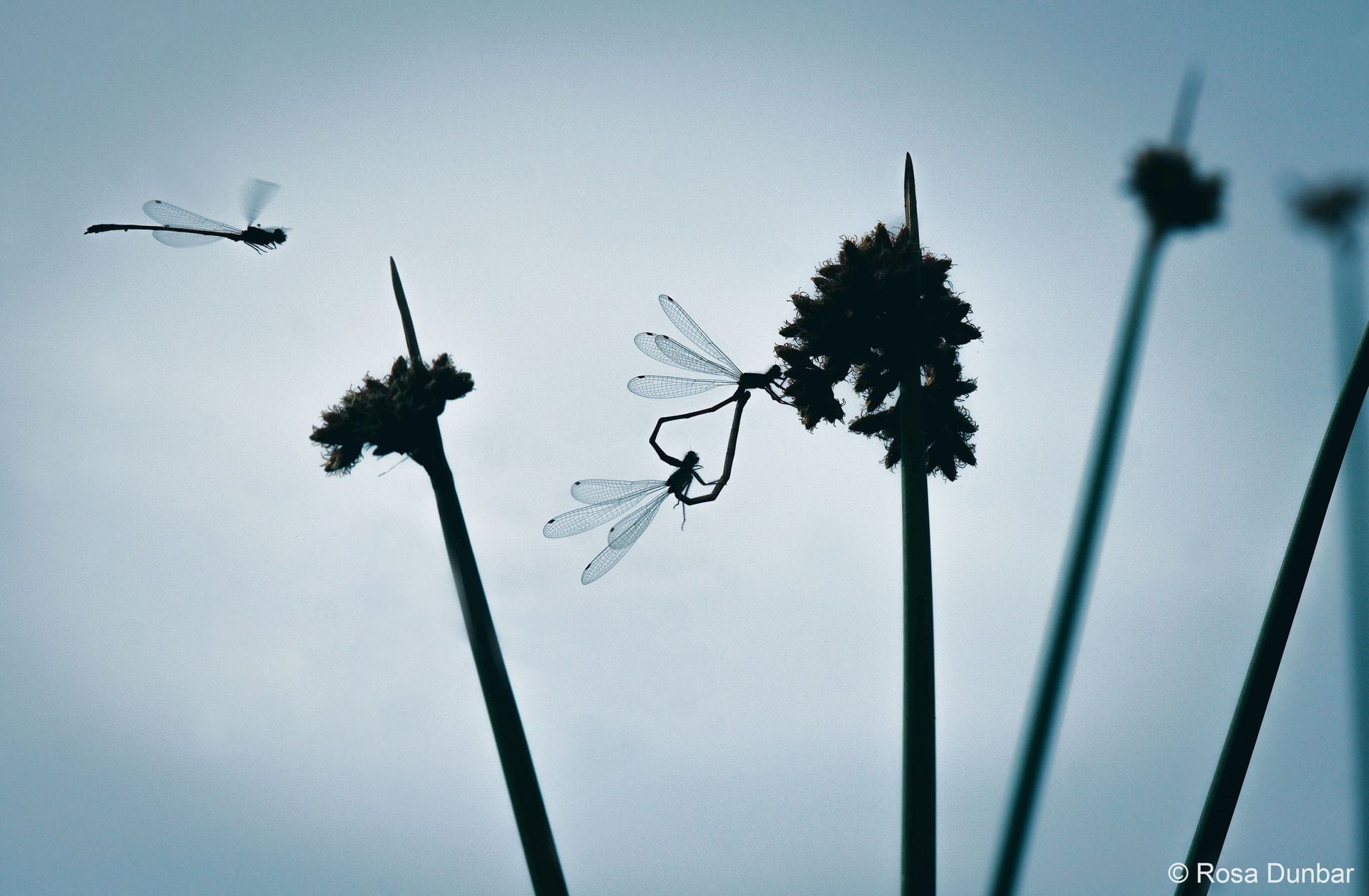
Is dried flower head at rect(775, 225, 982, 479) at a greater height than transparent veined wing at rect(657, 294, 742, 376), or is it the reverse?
transparent veined wing at rect(657, 294, 742, 376)

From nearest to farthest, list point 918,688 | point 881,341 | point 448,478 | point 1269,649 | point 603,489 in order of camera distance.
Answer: point 1269,649 < point 918,688 < point 448,478 < point 881,341 < point 603,489

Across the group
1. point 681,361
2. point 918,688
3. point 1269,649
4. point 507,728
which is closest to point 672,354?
point 681,361

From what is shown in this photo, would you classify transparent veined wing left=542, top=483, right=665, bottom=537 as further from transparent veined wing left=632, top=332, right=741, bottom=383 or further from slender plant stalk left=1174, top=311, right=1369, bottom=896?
slender plant stalk left=1174, top=311, right=1369, bottom=896

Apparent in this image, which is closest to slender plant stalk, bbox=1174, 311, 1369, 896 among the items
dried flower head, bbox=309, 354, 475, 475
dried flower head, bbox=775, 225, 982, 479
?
dried flower head, bbox=775, 225, 982, 479

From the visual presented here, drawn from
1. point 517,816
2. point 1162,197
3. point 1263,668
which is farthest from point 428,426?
point 1162,197

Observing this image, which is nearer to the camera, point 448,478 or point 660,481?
point 448,478

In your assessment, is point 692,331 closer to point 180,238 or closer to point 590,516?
point 590,516

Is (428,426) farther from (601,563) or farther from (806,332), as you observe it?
(601,563)
